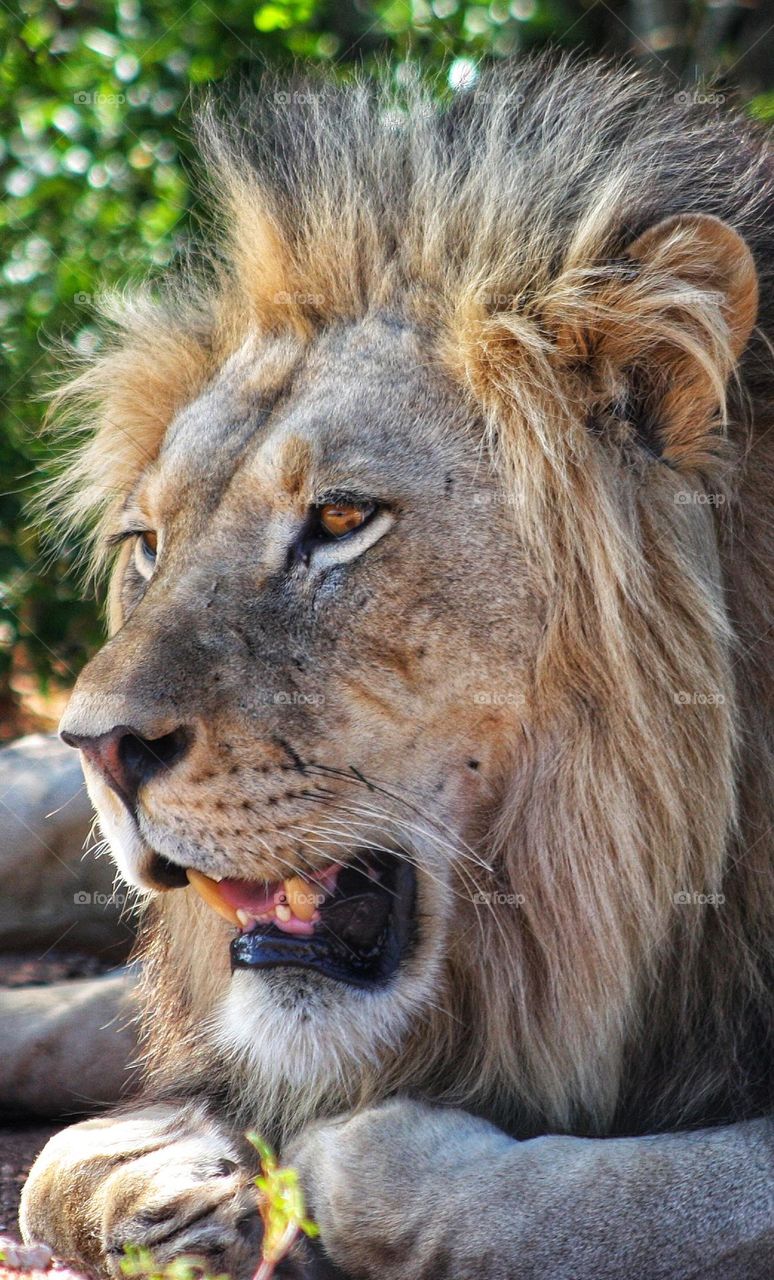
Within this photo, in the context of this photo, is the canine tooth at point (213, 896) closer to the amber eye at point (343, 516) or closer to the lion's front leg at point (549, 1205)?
the lion's front leg at point (549, 1205)

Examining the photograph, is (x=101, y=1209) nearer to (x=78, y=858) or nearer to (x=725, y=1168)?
(x=725, y=1168)

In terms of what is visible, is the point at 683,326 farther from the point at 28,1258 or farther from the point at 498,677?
the point at 28,1258

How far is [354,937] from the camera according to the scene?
8.42ft

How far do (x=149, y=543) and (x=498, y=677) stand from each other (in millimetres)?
883

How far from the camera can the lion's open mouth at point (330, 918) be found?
8.36ft

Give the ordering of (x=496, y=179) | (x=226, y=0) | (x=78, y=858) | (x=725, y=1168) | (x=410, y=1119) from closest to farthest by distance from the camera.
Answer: (x=725, y=1168) → (x=410, y=1119) → (x=496, y=179) → (x=78, y=858) → (x=226, y=0)

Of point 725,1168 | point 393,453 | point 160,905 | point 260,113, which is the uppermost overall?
point 260,113

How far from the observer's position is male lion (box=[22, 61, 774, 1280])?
2.42 m

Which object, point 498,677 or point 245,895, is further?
point 245,895

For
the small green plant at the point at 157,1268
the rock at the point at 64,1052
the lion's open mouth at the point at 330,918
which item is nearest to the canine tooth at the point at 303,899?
the lion's open mouth at the point at 330,918

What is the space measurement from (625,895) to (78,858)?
2.32 meters

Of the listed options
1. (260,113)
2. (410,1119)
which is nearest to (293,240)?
Result: (260,113)

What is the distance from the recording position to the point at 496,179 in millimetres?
2691

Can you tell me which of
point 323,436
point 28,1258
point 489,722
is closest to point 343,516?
point 323,436
